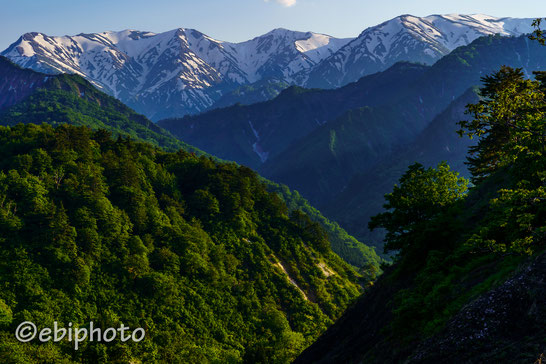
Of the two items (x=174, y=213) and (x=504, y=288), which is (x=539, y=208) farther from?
(x=174, y=213)

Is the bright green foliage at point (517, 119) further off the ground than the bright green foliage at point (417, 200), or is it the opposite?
the bright green foliage at point (517, 119)

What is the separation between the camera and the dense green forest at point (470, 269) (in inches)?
889

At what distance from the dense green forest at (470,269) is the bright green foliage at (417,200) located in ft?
0.34

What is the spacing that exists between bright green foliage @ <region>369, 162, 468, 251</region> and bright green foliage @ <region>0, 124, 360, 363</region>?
38.6 metres

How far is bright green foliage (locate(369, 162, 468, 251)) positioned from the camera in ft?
142

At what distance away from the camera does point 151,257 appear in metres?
96.7

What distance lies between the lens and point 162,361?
243 feet

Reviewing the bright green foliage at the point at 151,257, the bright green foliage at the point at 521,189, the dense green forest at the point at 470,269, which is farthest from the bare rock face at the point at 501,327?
the bright green foliage at the point at 151,257

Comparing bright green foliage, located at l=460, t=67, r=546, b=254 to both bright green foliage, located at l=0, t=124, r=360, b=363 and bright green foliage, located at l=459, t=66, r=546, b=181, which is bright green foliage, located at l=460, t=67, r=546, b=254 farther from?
bright green foliage, located at l=0, t=124, r=360, b=363

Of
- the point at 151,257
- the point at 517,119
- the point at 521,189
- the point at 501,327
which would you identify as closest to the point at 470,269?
the point at 521,189

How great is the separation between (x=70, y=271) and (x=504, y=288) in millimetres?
78991

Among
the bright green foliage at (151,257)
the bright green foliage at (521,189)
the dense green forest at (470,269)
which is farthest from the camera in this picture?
the bright green foliage at (151,257)

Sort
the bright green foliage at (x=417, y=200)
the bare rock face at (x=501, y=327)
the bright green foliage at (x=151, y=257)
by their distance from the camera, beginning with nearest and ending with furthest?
the bare rock face at (x=501, y=327) < the bright green foliage at (x=417, y=200) < the bright green foliage at (x=151, y=257)

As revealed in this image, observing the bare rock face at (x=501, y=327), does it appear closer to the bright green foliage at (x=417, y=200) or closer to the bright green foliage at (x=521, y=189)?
the bright green foliage at (x=521, y=189)
